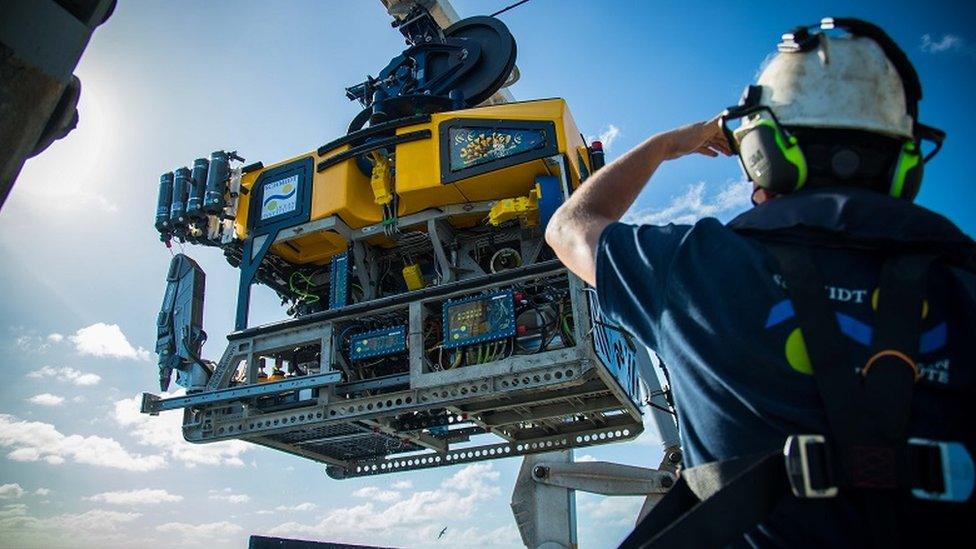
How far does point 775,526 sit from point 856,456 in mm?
229

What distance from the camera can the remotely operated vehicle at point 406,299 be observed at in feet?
23.7

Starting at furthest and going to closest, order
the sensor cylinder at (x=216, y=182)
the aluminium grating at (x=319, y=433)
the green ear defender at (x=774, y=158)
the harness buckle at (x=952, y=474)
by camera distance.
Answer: the sensor cylinder at (x=216, y=182) → the aluminium grating at (x=319, y=433) → the green ear defender at (x=774, y=158) → the harness buckle at (x=952, y=474)

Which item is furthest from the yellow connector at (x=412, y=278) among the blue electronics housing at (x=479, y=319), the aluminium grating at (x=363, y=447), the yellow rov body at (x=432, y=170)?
the aluminium grating at (x=363, y=447)

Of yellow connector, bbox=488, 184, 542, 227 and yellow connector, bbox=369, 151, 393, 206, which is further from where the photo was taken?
yellow connector, bbox=369, 151, 393, 206

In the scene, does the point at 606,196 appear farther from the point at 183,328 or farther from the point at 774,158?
the point at 183,328

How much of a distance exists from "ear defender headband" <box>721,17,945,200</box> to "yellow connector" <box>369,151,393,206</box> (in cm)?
657

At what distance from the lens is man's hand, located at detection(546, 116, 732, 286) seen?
1.95 m

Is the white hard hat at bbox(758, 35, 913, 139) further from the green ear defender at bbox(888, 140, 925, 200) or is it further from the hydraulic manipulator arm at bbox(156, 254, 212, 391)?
the hydraulic manipulator arm at bbox(156, 254, 212, 391)

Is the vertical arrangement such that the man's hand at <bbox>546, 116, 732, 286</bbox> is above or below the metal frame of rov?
below

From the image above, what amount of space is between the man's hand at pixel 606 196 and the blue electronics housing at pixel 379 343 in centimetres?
565

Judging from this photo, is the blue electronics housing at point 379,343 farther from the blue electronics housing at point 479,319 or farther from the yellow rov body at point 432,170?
Result: the yellow rov body at point 432,170

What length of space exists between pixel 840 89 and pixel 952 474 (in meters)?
0.97

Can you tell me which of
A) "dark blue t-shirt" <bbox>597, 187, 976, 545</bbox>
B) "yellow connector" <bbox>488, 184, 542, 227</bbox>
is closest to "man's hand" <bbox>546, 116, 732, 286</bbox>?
"dark blue t-shirt" <bbox>597, 187, 976, 545</bbox>

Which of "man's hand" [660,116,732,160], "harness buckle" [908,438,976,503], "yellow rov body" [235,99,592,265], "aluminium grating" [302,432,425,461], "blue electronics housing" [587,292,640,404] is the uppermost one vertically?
"yellow rov body" [235,99,592,265]
